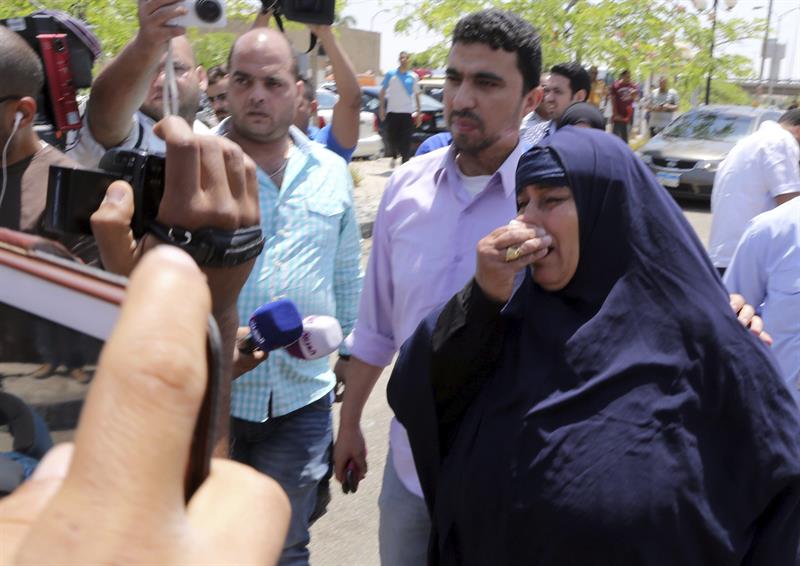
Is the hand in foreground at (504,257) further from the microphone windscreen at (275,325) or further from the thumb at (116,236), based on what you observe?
the thumb at (116,236)

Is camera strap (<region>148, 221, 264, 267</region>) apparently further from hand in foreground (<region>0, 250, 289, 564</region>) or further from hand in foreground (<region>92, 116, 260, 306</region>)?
hand in foreground (<region>0, 250, 289, 564</region>)

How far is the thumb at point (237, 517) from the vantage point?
0.62m

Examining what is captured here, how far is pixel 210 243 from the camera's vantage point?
138 cm

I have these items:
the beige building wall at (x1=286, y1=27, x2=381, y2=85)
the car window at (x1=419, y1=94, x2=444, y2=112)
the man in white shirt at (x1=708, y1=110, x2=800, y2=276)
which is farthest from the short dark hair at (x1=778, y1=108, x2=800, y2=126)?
the beige building wall at (x1=286, y1=27, x2=381, y2=85)

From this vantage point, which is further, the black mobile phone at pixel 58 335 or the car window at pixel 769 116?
the car window at pixel 769 116

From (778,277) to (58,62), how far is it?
105 inches

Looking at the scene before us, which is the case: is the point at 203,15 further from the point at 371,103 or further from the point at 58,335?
the point at 371,103

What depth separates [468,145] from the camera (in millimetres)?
2805

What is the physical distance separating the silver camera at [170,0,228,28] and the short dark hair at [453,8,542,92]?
0.97 meters

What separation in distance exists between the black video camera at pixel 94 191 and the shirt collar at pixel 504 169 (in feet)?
4.64

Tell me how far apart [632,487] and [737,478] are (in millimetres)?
263

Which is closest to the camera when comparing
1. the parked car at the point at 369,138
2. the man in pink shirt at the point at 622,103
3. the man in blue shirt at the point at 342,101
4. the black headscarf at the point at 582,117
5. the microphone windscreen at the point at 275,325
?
the microphone windscreen at the point at 275,325

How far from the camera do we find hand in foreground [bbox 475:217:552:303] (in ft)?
6.61

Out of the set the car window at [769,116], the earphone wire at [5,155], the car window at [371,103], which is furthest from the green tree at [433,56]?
the earphone wire at [5,155]
